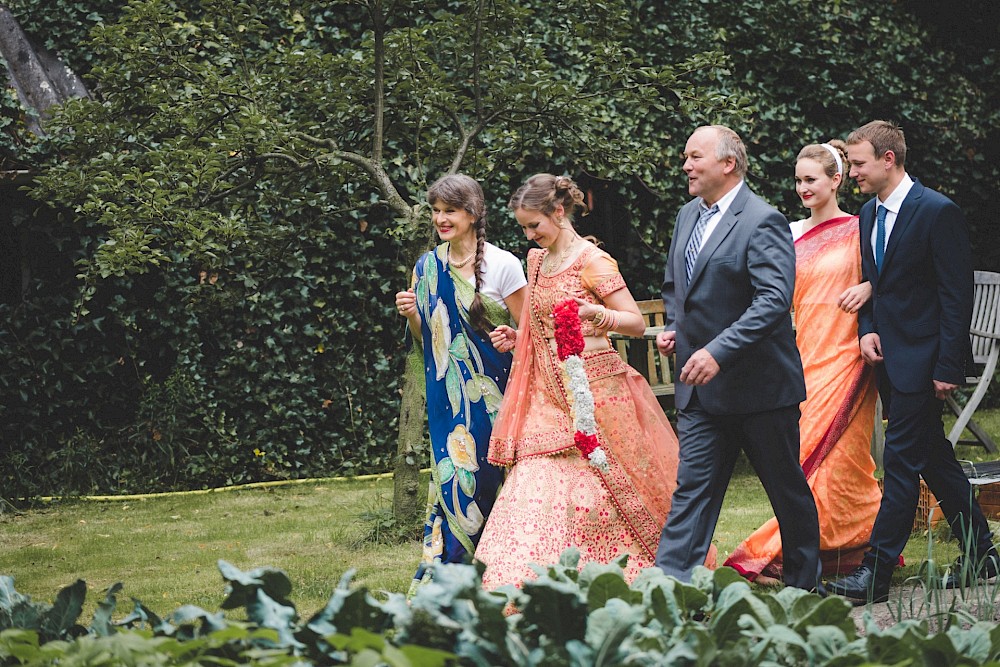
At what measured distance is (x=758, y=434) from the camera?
4.29 metres

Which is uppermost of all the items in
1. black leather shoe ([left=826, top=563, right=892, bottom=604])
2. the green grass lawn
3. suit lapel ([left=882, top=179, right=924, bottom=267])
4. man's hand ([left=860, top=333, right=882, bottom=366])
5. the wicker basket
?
suit lapel ([left=882, top=179, right=924, bottom=267])

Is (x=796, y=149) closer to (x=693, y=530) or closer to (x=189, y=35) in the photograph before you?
(x=189, y=35)

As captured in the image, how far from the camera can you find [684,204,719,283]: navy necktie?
4418mm

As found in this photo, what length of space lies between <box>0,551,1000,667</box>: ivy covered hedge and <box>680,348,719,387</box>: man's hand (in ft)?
4.67

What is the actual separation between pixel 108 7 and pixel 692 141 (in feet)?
19.7

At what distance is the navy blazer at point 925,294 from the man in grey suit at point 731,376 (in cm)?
56

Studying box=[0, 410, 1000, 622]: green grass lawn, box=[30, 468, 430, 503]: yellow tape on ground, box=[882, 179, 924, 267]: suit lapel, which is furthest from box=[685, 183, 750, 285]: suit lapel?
box=[30, 468, 430, 503]: yellow tape on ground

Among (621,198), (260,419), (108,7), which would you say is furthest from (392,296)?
(108,7)

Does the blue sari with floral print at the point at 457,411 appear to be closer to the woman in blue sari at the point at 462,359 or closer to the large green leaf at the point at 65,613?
the woman in blue sari at the point at 462,359

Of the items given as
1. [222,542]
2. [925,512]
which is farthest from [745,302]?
[222,542]

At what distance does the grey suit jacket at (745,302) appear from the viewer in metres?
4.18

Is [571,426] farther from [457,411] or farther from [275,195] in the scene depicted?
[275,195]

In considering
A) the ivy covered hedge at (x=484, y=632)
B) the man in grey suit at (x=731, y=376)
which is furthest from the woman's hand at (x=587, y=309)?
the ivy covered hedge at (x=484, y=632)

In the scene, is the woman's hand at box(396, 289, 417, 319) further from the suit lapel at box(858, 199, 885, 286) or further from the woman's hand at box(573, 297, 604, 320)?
the suit lapel at box(858, 199, 885, 286)
